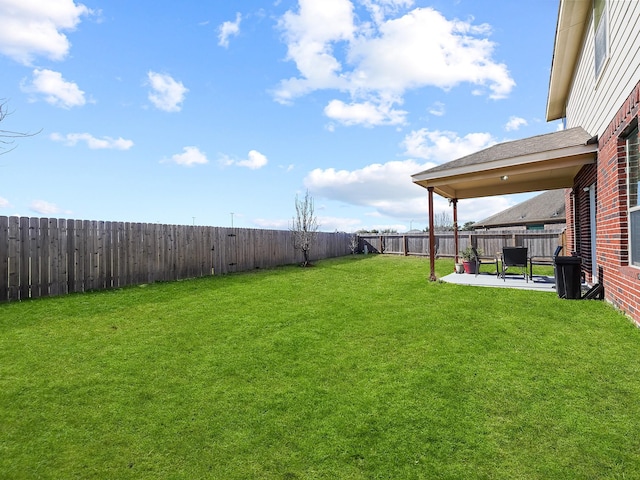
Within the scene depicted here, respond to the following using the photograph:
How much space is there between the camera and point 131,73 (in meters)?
8.05

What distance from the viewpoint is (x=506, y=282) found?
28.6 feet

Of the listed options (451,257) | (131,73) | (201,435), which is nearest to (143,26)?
(131,73)

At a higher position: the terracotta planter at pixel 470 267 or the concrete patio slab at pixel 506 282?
the terracotta planter at pixel 470 267

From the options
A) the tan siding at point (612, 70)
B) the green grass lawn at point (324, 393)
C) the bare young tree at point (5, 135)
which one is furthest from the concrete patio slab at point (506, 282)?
the bare young tree at point (5, 135)

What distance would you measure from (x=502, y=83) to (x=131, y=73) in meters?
9.60

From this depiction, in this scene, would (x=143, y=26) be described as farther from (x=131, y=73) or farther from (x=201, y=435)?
(x=201, y=435)

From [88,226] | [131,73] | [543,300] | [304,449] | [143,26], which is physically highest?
[143,26]

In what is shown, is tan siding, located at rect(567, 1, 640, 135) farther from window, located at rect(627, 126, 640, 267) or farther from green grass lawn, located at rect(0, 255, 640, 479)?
green grass lawn, located at rect(0, 255, 640, 479)

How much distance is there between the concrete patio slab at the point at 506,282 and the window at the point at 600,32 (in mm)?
4672

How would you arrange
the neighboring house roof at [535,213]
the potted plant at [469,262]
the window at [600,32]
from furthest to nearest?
the neighboring house roof at [535,213]
the potted plant at [469,262]
the window at [600,32]

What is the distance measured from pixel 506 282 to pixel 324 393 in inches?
285

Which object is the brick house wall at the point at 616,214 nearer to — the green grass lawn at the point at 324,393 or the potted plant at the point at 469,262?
the green grass lawn at the point at 324,393

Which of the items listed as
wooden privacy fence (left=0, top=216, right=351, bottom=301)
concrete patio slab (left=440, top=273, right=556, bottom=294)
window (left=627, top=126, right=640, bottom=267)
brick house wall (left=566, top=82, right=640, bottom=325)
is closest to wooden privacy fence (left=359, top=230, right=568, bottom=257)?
concrete patio slab (left=440, top=273, right=556, bottom=294)

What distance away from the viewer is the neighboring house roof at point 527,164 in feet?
22.8
